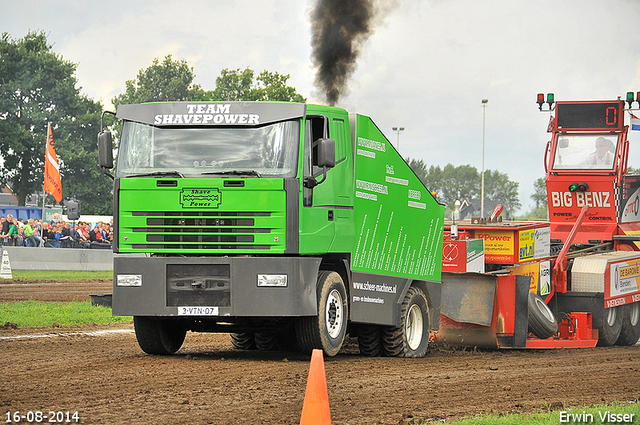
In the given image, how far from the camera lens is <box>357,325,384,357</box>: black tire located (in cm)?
1148

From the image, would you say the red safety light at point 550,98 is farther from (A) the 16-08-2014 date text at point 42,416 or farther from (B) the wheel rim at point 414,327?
(A) the 16-08-2014 date text at point 42,416

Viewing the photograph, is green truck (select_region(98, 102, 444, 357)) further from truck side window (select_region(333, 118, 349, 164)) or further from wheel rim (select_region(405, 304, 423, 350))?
wheel rim (select_region(405, 304, 423, 350))

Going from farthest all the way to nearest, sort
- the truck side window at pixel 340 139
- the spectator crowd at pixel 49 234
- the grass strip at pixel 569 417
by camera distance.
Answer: the spectator crowd at pixel 49 234 < the truck side window at pixel 340 139 < the grass strip at pixel 569 417

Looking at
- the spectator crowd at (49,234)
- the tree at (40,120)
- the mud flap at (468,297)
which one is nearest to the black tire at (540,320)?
the mud flap at (468,297)

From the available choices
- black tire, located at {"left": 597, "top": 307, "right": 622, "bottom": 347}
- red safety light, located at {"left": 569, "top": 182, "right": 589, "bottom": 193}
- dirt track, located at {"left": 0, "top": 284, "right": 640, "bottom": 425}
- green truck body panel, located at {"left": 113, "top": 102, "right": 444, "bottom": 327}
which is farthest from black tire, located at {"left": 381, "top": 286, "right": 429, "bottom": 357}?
red safety light, located at {"left": 569, "top": 182, "right": 589, "bottom": 193}

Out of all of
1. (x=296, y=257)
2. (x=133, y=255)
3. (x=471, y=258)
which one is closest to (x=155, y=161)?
(x=133, y=255)

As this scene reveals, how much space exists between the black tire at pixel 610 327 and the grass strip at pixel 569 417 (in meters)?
7.44

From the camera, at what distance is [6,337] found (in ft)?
41.4

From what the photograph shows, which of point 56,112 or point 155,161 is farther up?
point 56,112

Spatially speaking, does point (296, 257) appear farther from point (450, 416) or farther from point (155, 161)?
point (450, 416)

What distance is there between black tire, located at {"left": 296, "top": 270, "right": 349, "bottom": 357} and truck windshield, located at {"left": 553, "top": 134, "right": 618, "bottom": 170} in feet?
26.6

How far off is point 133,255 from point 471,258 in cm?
580

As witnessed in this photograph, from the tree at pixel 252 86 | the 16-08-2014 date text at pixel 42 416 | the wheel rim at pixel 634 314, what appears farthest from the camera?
the tree at pixel 252 86

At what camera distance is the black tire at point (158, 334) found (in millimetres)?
10367
